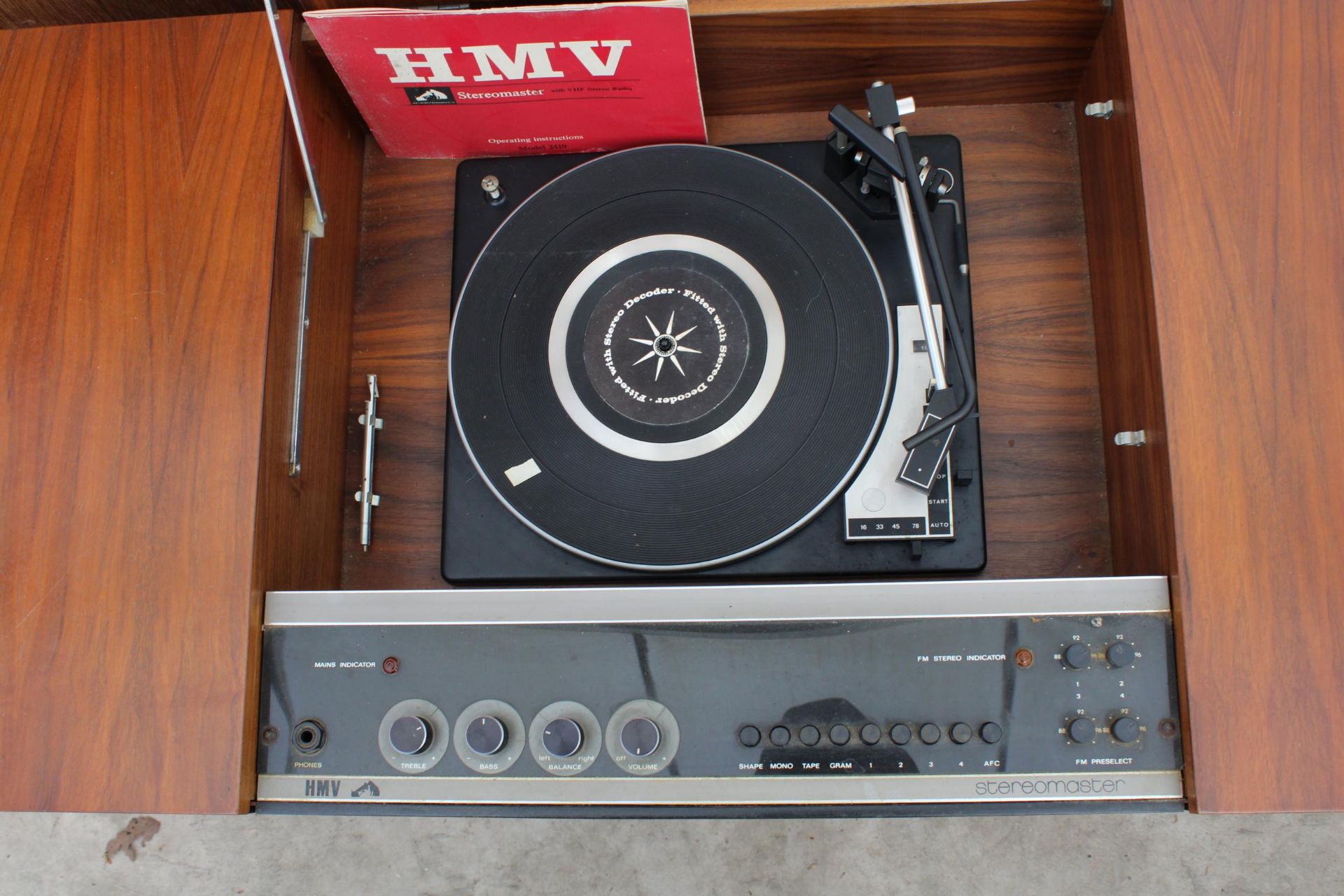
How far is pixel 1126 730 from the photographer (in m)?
0.72

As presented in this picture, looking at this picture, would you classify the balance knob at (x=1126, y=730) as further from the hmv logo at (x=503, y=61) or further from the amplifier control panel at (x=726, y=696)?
the hmv logo at (x=503, y=61)

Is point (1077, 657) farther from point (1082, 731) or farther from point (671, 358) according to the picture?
point (671, 358)

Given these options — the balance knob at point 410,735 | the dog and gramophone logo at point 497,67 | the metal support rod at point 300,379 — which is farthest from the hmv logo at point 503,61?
the balance knob at point 410,735

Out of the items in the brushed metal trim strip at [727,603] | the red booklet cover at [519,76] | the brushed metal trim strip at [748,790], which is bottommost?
the brushed metal trim strip at [748,790]

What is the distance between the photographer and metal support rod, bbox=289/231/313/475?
85 cm

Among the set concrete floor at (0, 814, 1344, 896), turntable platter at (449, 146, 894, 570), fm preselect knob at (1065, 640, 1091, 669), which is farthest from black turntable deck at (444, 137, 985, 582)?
concrete floor at (0, 814, 1344, 896)

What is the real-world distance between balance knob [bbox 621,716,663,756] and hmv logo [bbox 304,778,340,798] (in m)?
0.25

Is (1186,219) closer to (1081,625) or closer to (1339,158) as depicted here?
(1339,158)

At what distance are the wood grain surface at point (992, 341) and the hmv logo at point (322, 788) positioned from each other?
0.23 m

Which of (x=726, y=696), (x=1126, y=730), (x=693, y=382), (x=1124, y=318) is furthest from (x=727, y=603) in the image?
(x=1124, y=318)

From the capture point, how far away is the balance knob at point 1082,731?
73 centimetres

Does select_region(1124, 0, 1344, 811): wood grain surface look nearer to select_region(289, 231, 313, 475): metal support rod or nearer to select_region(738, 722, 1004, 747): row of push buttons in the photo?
select_region(738, 722, 1004, 747): row of push buttons

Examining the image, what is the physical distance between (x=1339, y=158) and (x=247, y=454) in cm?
96

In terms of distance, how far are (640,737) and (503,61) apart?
2.10 feet
